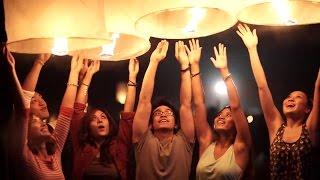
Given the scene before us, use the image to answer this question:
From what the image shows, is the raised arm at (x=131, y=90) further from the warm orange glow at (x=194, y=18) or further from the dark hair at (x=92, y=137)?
the warm orange glow at (x=194, y=18)

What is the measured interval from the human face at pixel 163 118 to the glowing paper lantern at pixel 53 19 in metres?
1.19

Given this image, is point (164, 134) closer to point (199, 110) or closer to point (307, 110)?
point (199, 110)

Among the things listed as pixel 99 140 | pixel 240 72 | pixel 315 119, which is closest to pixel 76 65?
pixel 99 140

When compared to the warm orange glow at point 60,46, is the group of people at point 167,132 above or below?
below

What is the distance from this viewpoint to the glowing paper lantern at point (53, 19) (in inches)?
72.9

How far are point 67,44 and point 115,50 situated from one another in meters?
0.39

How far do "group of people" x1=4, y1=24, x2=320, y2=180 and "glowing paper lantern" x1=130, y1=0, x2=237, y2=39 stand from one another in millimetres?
776

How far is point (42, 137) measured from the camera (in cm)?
277

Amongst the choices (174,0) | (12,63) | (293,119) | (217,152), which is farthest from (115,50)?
(293,119)

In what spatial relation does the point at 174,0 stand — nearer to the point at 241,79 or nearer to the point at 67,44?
the point at 67,44

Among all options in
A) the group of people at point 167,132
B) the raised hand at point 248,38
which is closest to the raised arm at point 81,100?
the group of people at point 167,132

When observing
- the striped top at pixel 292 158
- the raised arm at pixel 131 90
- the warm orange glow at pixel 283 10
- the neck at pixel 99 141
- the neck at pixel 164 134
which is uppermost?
the warm orange glow at pixel 283 10

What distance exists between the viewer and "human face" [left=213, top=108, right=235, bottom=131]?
2.96 m

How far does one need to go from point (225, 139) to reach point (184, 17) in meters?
1.17
